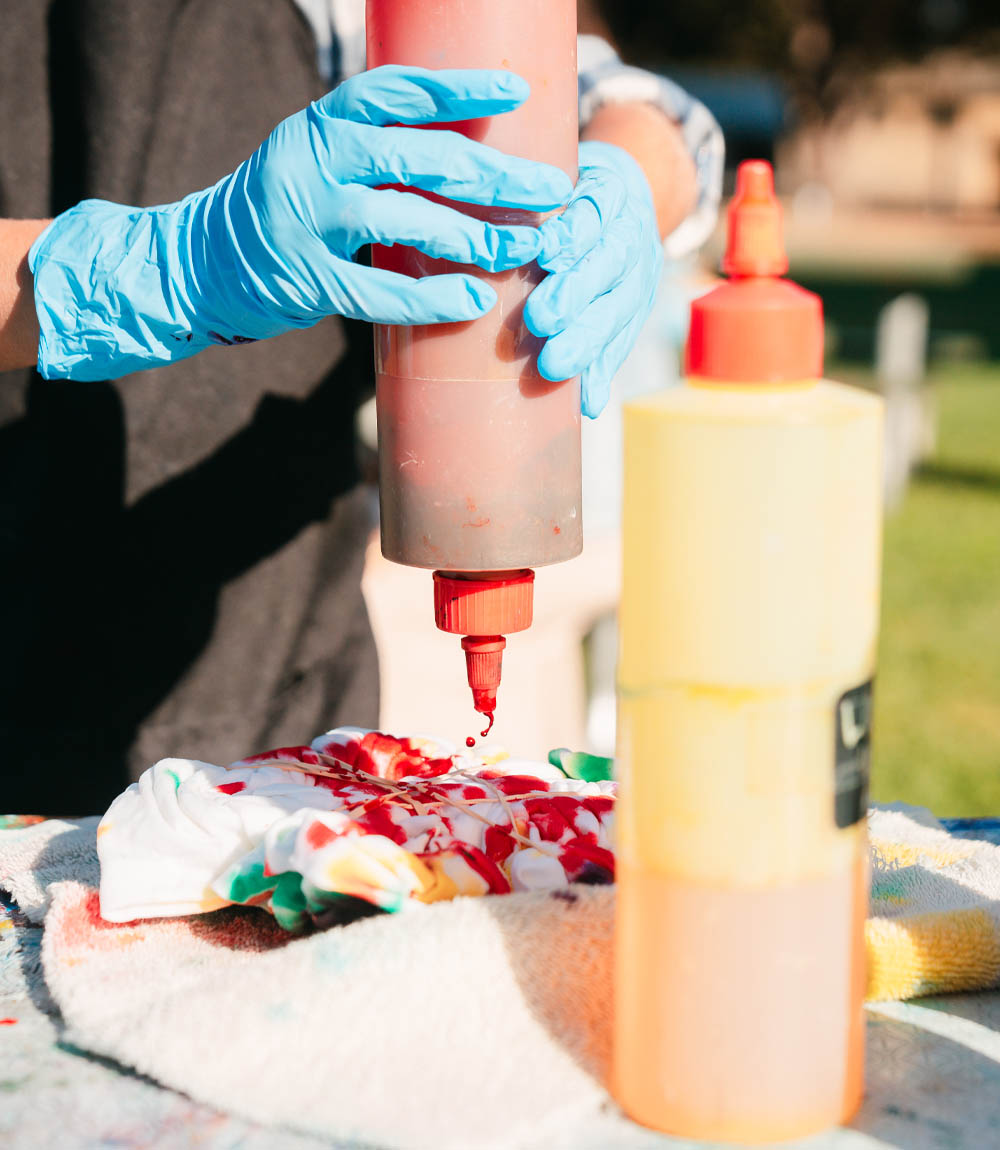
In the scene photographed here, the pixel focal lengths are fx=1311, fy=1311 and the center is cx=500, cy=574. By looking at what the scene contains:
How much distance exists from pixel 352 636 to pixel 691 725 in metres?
1.41

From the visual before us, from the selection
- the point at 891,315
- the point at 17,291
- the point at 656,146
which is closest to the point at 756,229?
the point at 17,291

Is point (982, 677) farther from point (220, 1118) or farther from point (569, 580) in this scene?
point (220, 1118)

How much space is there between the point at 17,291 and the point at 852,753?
1.00 meters

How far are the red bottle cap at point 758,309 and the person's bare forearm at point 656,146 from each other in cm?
113

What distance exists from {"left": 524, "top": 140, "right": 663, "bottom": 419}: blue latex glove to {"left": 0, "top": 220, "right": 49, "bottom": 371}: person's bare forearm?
563mm

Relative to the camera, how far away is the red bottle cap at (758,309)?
2.43ft

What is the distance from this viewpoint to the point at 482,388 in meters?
1.09

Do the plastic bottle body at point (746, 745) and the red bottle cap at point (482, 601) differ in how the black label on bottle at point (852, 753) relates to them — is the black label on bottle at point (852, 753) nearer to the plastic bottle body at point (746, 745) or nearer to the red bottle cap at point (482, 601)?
the plastic bottle body at point (746, 745)

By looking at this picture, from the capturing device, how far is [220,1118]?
0.84 meters

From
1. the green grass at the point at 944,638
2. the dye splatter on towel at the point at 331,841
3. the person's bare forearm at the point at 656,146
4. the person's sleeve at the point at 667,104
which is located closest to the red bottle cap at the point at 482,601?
the dye splatter on towel at the point at 331,841

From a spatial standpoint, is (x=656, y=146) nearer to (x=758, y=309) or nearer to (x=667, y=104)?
(x=667, y=104)

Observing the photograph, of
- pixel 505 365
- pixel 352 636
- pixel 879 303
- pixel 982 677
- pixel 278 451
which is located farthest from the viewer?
pixel 879 303

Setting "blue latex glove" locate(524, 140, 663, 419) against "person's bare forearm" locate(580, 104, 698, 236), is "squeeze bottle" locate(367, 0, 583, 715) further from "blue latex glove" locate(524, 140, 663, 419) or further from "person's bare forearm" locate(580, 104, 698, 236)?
"person's bare forearm" locate(580, 104, 698, 236)

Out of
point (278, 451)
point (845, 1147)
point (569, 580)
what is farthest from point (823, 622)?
point (569, 580)
